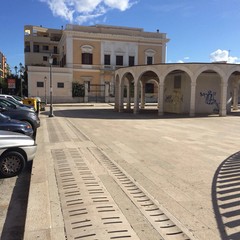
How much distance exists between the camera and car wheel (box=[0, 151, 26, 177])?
7.28m

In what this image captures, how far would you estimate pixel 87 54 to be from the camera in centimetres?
5453

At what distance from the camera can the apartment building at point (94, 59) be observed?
158ft

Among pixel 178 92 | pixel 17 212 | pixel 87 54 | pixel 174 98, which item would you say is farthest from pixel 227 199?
pixel 87 54

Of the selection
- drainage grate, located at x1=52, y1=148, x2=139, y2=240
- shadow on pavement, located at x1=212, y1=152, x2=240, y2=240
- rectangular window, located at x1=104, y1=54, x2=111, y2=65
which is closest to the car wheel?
drainage grate, located at x1=52, y1=148, x2=139, y2=240

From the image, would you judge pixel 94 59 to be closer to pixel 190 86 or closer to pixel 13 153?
pixel 190 86

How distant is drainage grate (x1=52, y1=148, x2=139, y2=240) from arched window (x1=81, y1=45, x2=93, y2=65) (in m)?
48.6

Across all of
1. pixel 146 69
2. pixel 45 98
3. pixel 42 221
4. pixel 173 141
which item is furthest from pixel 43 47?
pixel 42 221

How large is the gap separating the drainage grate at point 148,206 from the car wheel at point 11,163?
220cm

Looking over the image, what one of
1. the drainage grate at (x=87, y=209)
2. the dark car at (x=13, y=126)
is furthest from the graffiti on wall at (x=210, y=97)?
the drainage grate at (x=87, y=209)

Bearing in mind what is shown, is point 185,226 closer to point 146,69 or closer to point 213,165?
point 213,165

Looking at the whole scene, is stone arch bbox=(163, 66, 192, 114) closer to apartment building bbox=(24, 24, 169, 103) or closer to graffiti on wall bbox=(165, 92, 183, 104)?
graffiti on wall bbox=(165, 92, 183, 104)

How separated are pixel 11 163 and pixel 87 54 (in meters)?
49.0

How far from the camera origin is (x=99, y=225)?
449cm

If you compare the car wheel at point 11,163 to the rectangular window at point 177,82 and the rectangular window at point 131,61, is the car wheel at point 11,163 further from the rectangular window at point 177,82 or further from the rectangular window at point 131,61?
the rectangular window at point 131,61
